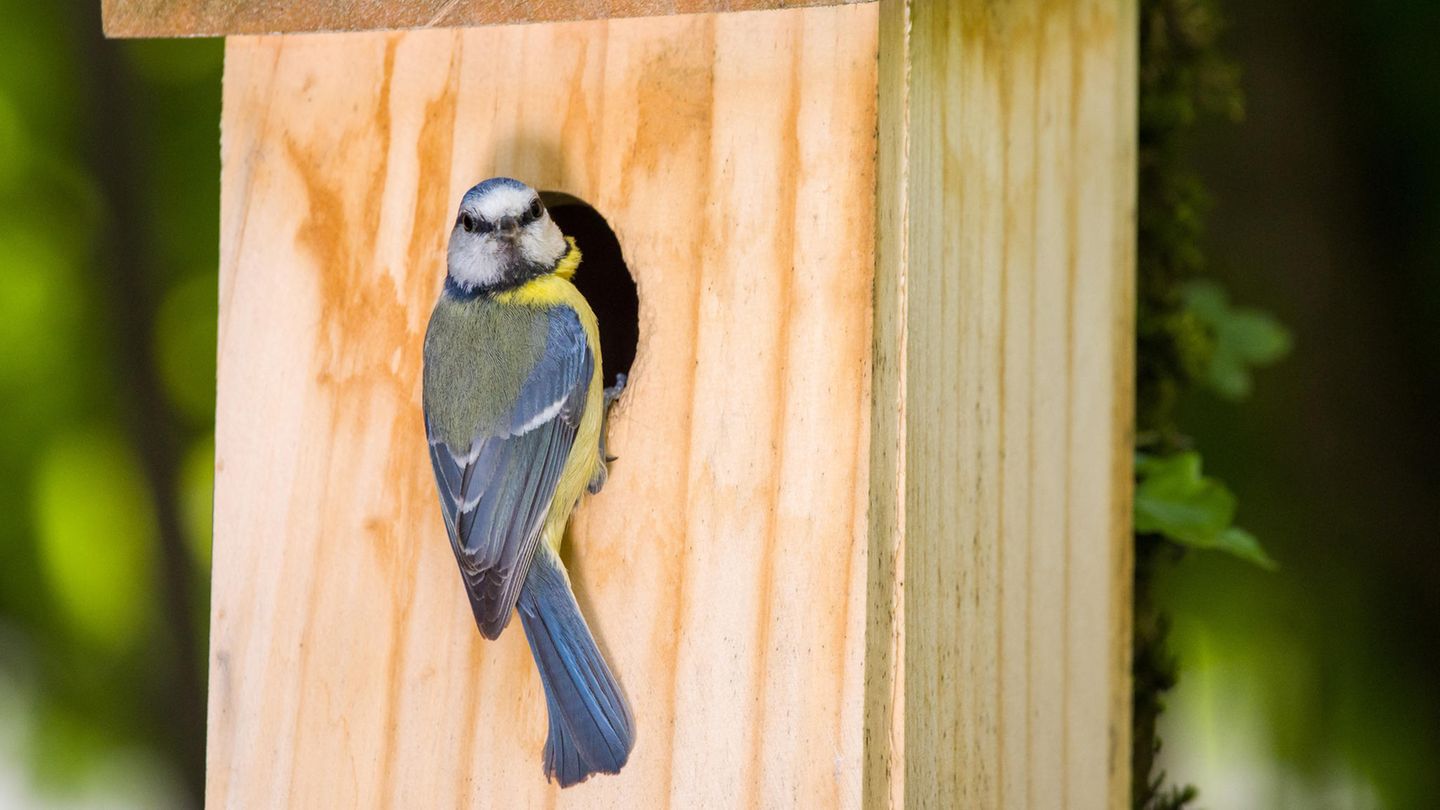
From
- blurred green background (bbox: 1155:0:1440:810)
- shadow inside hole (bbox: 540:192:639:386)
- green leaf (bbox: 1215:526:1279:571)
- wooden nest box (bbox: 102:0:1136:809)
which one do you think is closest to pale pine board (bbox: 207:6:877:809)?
wooden nest box (bbox: 102:0:1136:809)

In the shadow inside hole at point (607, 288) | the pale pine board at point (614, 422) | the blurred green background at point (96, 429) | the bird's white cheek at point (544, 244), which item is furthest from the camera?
the blurred green background at point (96, 429)

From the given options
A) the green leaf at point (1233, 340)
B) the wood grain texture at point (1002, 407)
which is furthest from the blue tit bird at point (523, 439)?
the green leaf at point (1233, 340)

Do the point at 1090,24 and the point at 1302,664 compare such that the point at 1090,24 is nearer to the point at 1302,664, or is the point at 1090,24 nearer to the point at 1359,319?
the point at 1359,319

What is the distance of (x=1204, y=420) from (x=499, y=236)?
1.93m

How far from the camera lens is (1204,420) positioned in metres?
3.02

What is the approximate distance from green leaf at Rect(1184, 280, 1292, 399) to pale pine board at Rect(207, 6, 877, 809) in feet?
3.80

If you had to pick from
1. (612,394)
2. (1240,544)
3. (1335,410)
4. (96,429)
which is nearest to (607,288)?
(612,394)

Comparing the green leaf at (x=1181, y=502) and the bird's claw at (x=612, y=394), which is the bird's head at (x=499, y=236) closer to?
the bird's claw at (x=612, y=394)

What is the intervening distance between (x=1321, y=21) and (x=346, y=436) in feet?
6.98

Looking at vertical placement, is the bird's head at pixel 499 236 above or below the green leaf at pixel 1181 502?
above

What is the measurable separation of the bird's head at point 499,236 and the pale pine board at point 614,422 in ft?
0.24

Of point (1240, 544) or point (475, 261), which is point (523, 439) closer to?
point (475, 261)

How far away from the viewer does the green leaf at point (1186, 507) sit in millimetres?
2025

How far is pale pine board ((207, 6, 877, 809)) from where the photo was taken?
4.84ft
